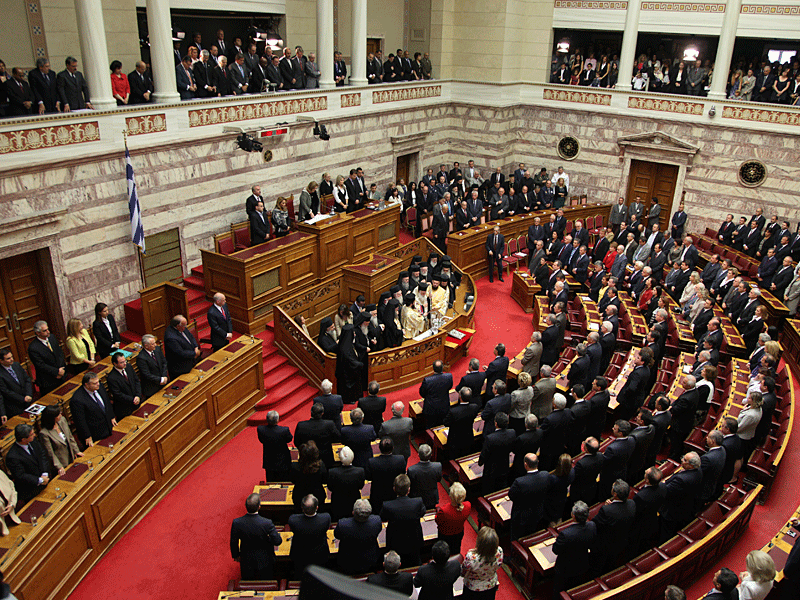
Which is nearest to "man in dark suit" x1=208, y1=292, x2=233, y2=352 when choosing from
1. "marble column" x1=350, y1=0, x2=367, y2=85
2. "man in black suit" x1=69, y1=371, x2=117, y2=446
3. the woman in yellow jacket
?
the woman in yellow jacket

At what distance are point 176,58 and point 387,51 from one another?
31.0ft

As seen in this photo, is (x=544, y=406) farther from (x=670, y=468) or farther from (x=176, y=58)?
(x=176, y=58)

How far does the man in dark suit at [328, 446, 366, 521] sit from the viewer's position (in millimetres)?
6793

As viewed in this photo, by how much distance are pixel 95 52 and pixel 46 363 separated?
5.54 metres

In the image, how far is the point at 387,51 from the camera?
2112 cm

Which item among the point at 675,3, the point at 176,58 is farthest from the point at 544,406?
the point at 675,3

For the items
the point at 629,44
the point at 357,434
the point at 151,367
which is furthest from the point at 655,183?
the point at 151,367

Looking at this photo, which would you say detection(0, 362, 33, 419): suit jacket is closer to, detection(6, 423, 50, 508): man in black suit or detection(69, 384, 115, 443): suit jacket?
detection(69, 384, 115, 443): suit jacket

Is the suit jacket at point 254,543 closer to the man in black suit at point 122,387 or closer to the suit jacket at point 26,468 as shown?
the suit jacket at point 26,468

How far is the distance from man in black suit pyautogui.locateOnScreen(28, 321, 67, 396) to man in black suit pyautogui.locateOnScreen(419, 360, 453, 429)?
5.09 metres

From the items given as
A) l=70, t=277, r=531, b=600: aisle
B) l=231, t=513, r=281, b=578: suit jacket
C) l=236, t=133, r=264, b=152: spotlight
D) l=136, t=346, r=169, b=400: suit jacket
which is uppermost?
l=236, t=133, r=264, b=152: spotlight

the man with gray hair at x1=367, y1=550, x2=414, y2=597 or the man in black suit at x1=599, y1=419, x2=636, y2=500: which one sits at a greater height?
the man with gray hair at x1=367, y1=550, x2=414, y2=597

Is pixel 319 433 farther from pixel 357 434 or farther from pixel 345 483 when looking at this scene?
pixel 345 483

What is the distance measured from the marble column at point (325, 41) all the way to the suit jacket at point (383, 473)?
1181 cm
